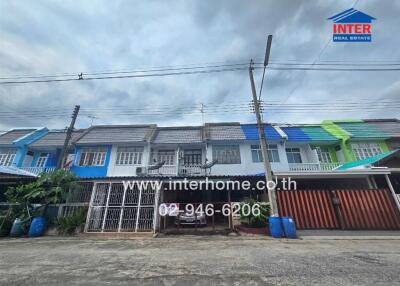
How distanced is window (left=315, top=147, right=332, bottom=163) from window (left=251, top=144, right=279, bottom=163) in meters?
4.19

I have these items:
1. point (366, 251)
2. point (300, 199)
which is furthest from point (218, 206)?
point (366, 251)

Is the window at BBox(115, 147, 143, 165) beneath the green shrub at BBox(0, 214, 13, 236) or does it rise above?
above

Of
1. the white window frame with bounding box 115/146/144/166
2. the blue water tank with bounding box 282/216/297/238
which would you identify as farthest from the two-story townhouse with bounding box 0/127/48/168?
the blue water tank with bounding box 282/216/297/238

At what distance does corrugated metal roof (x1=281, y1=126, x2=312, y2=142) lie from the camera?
1468 centimetres

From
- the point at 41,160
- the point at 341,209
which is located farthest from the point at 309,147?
the point at 41,160

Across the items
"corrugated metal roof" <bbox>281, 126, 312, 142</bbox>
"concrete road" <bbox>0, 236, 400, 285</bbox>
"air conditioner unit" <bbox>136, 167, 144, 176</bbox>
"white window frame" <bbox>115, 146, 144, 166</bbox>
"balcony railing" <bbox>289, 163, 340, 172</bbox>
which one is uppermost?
"corrugated metal roof" <bbox>281, 126, 312, 142</bbox>

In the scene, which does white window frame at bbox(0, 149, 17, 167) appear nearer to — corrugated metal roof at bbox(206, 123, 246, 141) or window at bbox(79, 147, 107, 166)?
window at bbox(79, 147, 107, 166)

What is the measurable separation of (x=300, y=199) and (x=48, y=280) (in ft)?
31.9

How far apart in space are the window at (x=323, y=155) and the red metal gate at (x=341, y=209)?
6.78 metres

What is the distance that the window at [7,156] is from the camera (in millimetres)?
14977

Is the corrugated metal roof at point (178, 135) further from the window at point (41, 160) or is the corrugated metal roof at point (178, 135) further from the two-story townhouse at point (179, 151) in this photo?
the window at point (41, 160)

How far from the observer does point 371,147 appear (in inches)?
584

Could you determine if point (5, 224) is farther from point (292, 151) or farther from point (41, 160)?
point (292, 151)

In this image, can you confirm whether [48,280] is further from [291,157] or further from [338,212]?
[291,157]
